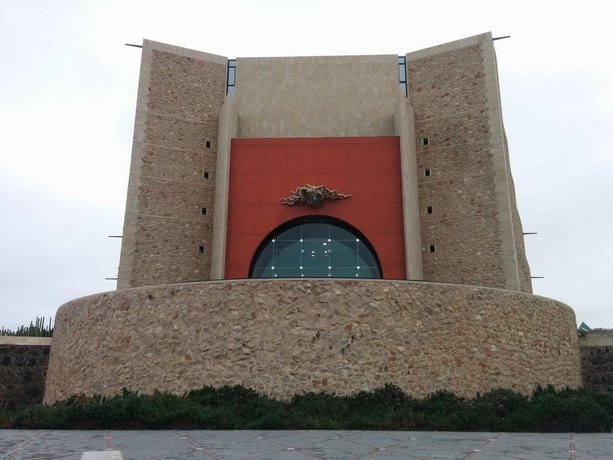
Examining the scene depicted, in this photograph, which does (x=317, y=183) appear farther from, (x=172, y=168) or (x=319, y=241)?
(x=172, y=168)

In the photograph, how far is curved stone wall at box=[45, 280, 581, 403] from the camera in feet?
41.5

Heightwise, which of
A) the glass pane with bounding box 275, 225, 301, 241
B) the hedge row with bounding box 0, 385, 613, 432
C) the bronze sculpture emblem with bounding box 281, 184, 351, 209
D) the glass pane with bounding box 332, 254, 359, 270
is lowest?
the hedge row with bounding box 0, 385, 613, 432

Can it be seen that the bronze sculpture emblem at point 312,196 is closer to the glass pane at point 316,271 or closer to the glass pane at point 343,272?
the glass pane at point 316,271

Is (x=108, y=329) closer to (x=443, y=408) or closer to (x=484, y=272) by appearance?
(x=443, y=408)

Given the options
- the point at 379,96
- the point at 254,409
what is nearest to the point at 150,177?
the point at 379,96

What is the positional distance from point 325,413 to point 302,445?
3.26m

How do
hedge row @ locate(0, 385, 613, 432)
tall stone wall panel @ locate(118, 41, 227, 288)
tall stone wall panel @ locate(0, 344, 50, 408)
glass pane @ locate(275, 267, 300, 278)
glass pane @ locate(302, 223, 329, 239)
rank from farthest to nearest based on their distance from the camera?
tall stone wall panel @ locate(118, 41, 227, 288), glass pane @ locate(302, 223, 329, 239), glass pane @ locate(275, 267, 300, 278), tall stone wall panel @ locate(0, 344, 50, 408), hedge row @ locate(0, 385, 613, 432)

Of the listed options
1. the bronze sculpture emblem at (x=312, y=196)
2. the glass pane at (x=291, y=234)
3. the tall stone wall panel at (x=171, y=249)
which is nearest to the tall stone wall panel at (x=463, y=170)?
the bronze sculpture emblem at (x=312, y=196)

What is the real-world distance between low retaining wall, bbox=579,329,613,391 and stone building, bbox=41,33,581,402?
1463 mm

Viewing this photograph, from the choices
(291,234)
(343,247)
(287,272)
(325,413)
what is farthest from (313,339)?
(291,234)

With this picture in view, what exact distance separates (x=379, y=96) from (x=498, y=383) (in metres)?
17.8

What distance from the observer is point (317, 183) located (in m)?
24.2

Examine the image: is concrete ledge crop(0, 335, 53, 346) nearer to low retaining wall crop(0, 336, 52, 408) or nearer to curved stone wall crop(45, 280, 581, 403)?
low retaining wall crop(0, 336, 52, 408)

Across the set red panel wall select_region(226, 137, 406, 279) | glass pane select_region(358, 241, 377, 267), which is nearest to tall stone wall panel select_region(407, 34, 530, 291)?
red panel wall select_region(226, 137, 406, 279)
